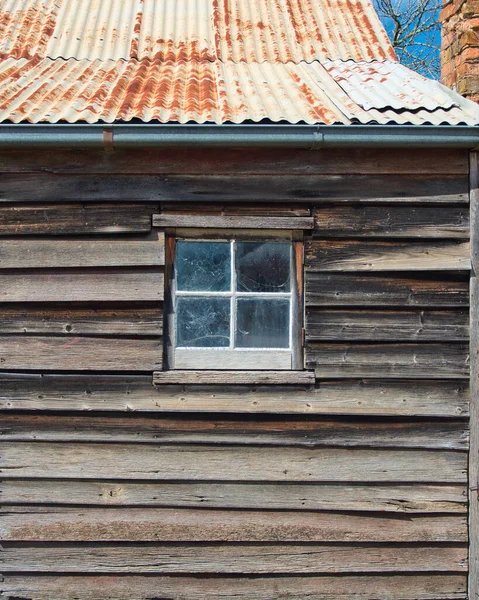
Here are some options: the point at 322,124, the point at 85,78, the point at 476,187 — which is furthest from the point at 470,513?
the point at 85,78

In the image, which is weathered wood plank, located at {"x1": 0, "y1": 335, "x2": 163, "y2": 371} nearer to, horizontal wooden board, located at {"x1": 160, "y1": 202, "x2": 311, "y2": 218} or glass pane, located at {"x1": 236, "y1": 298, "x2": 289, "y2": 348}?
glass pane, located at {"x1": 236, "y1": 298, "x2": 289, "y2": 348}

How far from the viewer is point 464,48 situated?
4.45 metres

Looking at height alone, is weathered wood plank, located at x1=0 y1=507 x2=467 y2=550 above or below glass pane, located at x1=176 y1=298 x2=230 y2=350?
below

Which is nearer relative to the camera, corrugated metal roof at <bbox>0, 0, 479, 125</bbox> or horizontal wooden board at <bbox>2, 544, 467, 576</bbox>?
corrugated metal roof at <bbox>0, 0, 479, 125</bbox>

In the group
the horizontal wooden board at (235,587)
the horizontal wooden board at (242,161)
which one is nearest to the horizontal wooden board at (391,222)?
the horizontal wooden board at (242,161)

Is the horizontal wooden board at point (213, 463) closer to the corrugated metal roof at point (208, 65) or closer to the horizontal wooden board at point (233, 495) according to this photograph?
the horizontal wooden board at point (233, 495)

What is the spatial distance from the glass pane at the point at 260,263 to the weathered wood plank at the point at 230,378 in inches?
21.0

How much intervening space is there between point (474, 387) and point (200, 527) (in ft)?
6.18

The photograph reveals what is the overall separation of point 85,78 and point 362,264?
7.60 feet

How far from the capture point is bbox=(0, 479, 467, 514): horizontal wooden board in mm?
3639

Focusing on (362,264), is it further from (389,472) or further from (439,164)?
(389,472)

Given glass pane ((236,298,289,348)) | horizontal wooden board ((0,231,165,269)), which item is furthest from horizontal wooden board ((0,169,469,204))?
glass pane ((236,298,289,348))

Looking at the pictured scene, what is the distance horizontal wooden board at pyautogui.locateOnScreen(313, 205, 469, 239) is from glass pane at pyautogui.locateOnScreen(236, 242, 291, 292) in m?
0.25

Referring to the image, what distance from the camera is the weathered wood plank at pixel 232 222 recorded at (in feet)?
11.7
